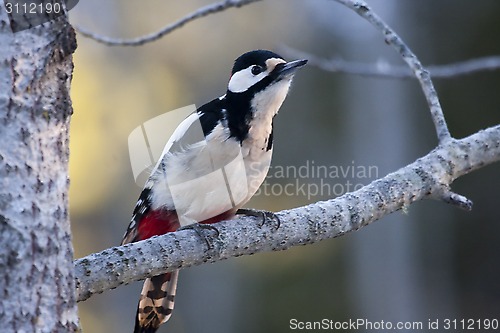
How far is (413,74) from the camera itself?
211 centimetres

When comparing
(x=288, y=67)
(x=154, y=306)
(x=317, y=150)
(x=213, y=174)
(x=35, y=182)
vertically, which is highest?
(x=317, y=150)

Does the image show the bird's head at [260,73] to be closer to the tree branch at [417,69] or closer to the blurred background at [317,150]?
the tree branch at [417,69]

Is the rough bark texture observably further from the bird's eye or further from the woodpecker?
the bird's eye

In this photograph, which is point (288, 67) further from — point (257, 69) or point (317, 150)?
point (317, 150)

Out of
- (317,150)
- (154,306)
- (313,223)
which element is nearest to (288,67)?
(313,223)

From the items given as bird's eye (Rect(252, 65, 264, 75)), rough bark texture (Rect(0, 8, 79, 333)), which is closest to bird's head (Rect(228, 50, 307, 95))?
bird's eye (Rect(252, 65, 264, 75))

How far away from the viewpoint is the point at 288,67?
7.84 feet

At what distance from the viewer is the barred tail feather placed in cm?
223

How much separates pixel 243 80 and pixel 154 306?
0.80 metres

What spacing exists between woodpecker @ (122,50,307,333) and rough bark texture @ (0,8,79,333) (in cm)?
97

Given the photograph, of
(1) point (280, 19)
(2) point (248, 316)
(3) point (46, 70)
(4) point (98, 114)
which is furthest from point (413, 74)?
(1) point (280, 19)

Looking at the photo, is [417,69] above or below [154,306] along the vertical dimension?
above

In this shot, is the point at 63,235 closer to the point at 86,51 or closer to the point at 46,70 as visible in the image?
the point at 46,70

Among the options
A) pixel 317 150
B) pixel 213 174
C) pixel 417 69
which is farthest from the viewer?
pixel 317 150
